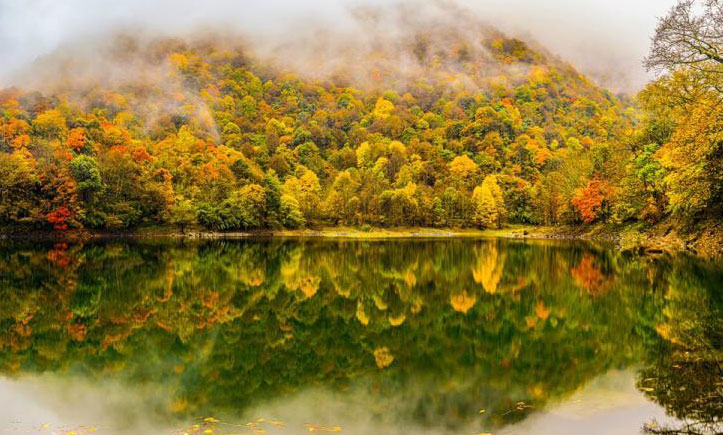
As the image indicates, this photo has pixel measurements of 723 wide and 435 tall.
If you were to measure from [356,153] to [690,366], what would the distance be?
136841mm

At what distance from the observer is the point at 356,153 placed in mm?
145625

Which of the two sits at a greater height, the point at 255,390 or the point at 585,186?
the point at 585,186

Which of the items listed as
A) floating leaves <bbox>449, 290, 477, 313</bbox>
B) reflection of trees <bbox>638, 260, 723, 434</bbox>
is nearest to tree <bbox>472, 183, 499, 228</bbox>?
floating leaves <bbox>449, 290, 477, 313</bbox>

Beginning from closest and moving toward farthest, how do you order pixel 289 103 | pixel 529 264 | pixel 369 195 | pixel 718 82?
1. pixel 718 82
2. pixel 529 264
3. pixel 369 195
4. pixel 289 103

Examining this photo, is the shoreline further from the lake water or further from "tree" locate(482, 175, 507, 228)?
the lake water

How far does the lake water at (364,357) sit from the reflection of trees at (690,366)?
46 millimetres

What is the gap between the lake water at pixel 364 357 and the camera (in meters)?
8.34

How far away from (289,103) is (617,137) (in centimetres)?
13255

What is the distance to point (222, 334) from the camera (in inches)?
554

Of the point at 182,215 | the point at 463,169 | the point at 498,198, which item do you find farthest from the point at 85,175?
the point at 463,169

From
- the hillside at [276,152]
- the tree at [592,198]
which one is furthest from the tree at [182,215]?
the tree at [592,198]

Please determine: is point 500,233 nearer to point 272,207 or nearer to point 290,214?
point 290,214

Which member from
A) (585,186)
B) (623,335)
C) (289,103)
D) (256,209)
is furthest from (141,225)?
(289,103)

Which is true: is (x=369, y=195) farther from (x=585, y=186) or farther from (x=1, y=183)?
(x=1, y=183)
